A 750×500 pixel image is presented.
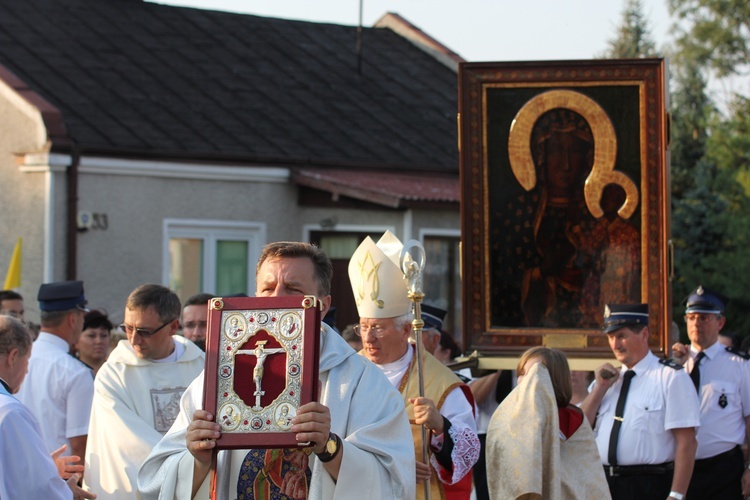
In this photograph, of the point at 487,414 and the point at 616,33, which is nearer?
the point at 487,414

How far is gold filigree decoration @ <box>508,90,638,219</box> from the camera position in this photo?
9.24 meters

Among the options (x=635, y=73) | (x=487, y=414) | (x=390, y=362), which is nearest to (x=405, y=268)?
(x=390, y=362)

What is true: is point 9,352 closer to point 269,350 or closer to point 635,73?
point 269,350

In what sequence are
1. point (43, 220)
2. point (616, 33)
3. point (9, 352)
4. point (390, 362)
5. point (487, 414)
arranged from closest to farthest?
point (9, 352), point (390, 362), point (487, 414), point (43, 220), point (616, 33)

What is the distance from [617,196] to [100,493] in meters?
4.33

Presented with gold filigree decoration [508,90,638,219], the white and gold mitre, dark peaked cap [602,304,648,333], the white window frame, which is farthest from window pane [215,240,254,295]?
the white and gold mitre

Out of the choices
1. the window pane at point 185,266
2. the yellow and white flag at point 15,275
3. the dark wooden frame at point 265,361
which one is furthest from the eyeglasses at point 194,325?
the window pane at point 185,266

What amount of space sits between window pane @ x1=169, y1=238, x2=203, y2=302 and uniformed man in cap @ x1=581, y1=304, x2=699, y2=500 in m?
10.2

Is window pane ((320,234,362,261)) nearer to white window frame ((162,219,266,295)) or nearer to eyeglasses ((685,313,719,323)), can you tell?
white window frame ((162,219,266,295))

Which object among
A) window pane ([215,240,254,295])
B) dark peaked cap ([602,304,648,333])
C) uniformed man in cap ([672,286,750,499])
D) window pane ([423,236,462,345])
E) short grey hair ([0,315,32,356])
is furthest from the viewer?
window pane ([423,236,462,345])

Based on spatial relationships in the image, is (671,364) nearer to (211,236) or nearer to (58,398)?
(58,398)

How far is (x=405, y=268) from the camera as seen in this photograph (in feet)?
20.2

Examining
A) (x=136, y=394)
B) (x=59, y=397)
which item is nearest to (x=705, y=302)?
(x=136, y=394)

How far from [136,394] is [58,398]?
997mm
